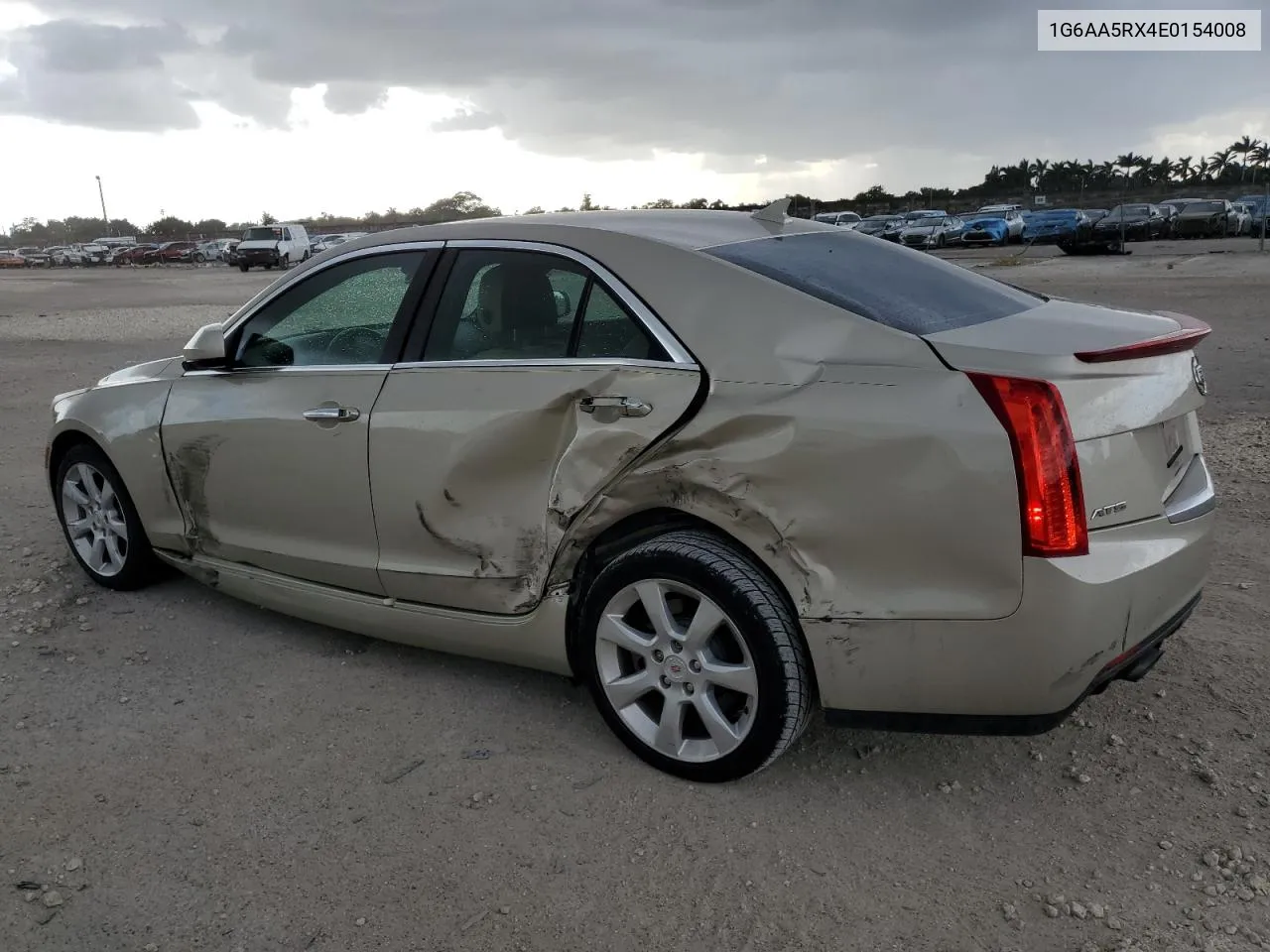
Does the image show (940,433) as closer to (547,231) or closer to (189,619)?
(547,231)

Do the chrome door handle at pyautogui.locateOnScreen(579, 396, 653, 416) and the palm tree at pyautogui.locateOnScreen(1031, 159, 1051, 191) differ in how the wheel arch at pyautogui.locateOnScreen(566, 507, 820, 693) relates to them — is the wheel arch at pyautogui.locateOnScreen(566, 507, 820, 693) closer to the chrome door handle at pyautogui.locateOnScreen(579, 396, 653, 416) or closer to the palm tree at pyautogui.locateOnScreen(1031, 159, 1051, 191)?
the chrome door handle at pyautogui.locateOnScreen(579, 396, 653, 416)

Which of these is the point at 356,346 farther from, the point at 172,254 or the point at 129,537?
the point at 172,254

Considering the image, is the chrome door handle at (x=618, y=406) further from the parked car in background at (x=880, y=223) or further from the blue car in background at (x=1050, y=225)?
the parked car in background at (x=880, y=223)

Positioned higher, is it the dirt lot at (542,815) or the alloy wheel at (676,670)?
the alloy wheel at (676,670)

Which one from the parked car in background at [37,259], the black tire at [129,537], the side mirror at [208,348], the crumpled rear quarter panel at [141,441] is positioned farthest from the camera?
the parked car in background at [37,259]

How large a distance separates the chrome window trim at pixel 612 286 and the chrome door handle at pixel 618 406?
0.14 m

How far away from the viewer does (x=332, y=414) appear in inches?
147

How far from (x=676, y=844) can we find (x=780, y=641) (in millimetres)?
620

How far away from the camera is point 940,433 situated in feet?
8.64

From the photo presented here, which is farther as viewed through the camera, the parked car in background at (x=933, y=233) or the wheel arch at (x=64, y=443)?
the parked car in background at (x=933, y=233)

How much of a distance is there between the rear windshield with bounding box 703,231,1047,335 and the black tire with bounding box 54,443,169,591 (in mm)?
2925

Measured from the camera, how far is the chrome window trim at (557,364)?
3.08 m

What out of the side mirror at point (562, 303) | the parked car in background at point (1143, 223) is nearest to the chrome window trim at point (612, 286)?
the side mirror at point (562, 303)

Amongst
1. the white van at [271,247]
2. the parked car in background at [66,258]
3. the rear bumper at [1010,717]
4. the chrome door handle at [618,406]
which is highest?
the parked car in background at [66,258]
